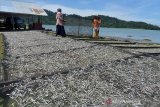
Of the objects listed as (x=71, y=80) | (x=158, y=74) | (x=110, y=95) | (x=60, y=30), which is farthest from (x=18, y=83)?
(x=60, y=30)

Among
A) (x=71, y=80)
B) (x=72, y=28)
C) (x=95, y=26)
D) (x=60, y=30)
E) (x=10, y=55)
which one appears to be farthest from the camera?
(x=72, y=28)

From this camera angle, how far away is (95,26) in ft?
120

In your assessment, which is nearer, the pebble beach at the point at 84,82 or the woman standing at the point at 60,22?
the pebble beach at the point at 84,82

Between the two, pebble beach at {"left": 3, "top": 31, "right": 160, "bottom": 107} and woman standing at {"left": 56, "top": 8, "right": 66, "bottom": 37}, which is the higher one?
woman standing at {"left": 56, "top": 8, "right": 66, "bottom": 37}

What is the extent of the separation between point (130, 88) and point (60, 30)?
2330 centimetres

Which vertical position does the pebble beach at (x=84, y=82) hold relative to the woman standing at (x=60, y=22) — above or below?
below

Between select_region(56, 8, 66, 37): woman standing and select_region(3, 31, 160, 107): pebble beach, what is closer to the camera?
select_region(3, 31, 160, 107): pebble beach

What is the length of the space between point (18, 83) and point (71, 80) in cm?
178

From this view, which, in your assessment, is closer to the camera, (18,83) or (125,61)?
(18,83)

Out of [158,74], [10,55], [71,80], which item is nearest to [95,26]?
[10,55]

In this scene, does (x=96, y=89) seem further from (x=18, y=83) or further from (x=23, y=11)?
(x=23, y=11)

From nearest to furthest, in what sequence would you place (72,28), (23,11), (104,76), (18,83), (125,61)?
(18,83), (104,76), (125,61), (72,28), (23,11)

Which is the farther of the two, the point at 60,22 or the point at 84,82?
the point at 60,22

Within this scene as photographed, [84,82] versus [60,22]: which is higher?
[60,22]
